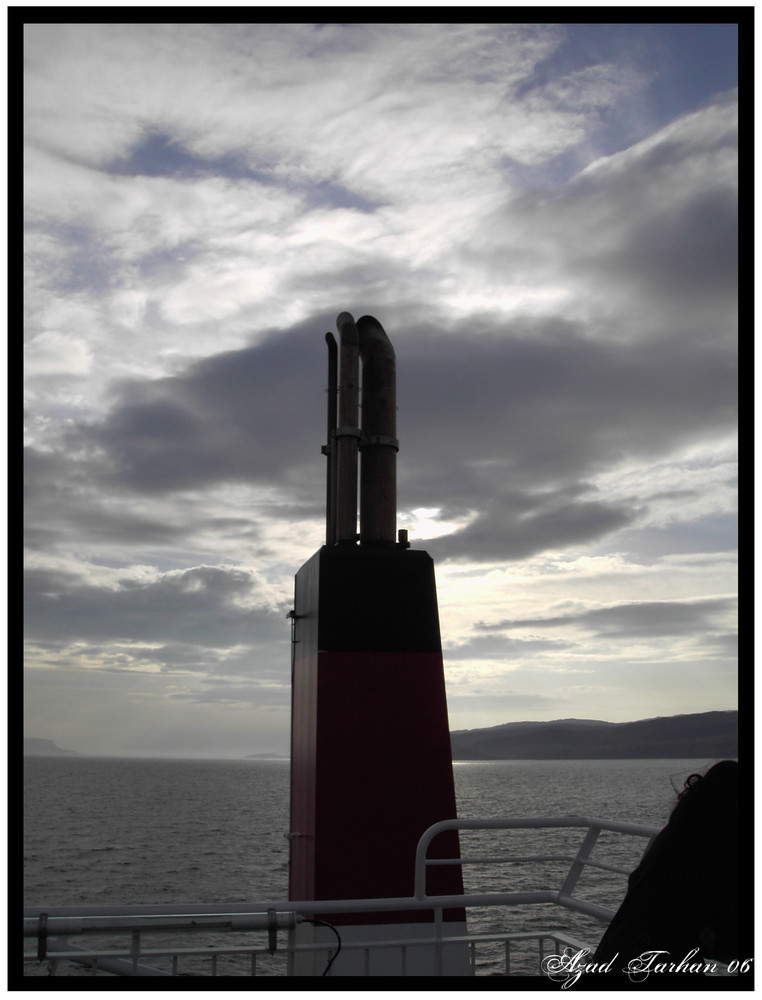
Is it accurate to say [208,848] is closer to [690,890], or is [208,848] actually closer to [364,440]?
[364,440]

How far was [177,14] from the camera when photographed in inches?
134

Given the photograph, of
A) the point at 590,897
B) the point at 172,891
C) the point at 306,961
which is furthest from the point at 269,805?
the point at 306,961

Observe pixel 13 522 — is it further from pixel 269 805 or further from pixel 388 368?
pixel 269 805

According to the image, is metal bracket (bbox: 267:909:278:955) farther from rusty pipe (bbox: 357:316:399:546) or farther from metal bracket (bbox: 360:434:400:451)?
metal bracket (bbox: 360:434:400:451)

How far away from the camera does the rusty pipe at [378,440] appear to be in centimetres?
783

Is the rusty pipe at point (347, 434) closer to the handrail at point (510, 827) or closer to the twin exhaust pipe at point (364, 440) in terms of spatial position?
the twin exhaust pipe at point (364, 440)

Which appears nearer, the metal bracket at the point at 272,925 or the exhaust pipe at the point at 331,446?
the metal bracket at the point at 272,925

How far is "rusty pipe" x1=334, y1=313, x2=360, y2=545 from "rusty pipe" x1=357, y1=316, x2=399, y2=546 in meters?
0.11

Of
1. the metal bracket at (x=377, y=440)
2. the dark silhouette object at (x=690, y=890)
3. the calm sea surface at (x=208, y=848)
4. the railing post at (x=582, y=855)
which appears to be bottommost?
the calm sea surface at (x=208, y=848)

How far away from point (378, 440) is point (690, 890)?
5965 mm

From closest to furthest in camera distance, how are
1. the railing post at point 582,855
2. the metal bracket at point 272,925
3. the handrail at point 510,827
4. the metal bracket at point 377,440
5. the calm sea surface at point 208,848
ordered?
the metal bracket at point 272,925, the handrail at point 510,827, the railing post at point 582,855, the metal bracket at point 377,440, the calm sea surface at point 208,848

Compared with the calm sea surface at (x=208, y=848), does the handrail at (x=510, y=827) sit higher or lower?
higher

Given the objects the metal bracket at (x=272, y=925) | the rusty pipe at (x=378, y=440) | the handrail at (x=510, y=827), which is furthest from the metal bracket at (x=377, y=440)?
the metal bracket at (x=272, y=925)

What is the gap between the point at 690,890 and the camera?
2484 millimetres
